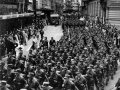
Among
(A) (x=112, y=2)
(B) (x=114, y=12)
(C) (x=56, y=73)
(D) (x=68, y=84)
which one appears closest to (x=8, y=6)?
(A) (x=112, y=2)

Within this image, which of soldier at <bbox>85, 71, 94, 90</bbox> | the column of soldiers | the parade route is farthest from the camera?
the parade route

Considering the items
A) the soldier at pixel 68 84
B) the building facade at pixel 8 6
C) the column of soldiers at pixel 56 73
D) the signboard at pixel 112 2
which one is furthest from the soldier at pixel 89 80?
the signboard at pixel 112 2

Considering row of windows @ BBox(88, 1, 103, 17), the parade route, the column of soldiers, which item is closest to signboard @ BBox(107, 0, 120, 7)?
row of windows @ BBox(88, 1, 103, 17)

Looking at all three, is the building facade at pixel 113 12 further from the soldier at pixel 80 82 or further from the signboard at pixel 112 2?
the soldier at pixel 80 82

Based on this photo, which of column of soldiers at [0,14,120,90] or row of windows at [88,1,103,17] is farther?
row of windows at [88,1,103,17]

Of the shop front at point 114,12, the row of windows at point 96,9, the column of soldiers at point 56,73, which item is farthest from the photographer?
the row of windows at point 96,9

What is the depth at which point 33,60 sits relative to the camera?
19.1 m

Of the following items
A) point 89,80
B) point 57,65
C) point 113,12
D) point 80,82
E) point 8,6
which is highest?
point 8,6

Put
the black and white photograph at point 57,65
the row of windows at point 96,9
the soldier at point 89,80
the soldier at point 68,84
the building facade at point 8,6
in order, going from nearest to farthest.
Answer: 1. the soldier at point 68,84
2. the black and white photograph at point 57,65
3. the soldier at point 89,80
4. the building facade at point 8,6
5. the row of windows at point 96,9

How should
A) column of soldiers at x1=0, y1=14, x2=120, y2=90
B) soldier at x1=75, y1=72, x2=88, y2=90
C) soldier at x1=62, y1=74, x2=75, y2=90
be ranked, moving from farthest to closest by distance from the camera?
soldier at x1=75, y1=72, x2=88, y2=90 → column of soldiers at x1=0, y1=14, x2=120, y2=90 → soldier at x1=62, y1=74, x2=75, y2=90

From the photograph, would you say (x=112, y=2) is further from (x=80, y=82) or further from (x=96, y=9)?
(x=80, y=82)

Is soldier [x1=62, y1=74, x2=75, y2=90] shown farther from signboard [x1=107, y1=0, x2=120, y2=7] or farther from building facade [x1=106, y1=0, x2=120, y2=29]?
signboard [x1=107, y1=0, x2=120, y2=7]

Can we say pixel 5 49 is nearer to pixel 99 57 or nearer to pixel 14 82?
pixel 99 57

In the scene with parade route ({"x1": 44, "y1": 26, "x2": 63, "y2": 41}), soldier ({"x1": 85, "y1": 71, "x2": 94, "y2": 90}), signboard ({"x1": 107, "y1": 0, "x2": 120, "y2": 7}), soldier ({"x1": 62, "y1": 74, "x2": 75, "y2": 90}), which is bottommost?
parade route ({"x1": 44, "y1": 26, "x2": 63, "y2": 41})
